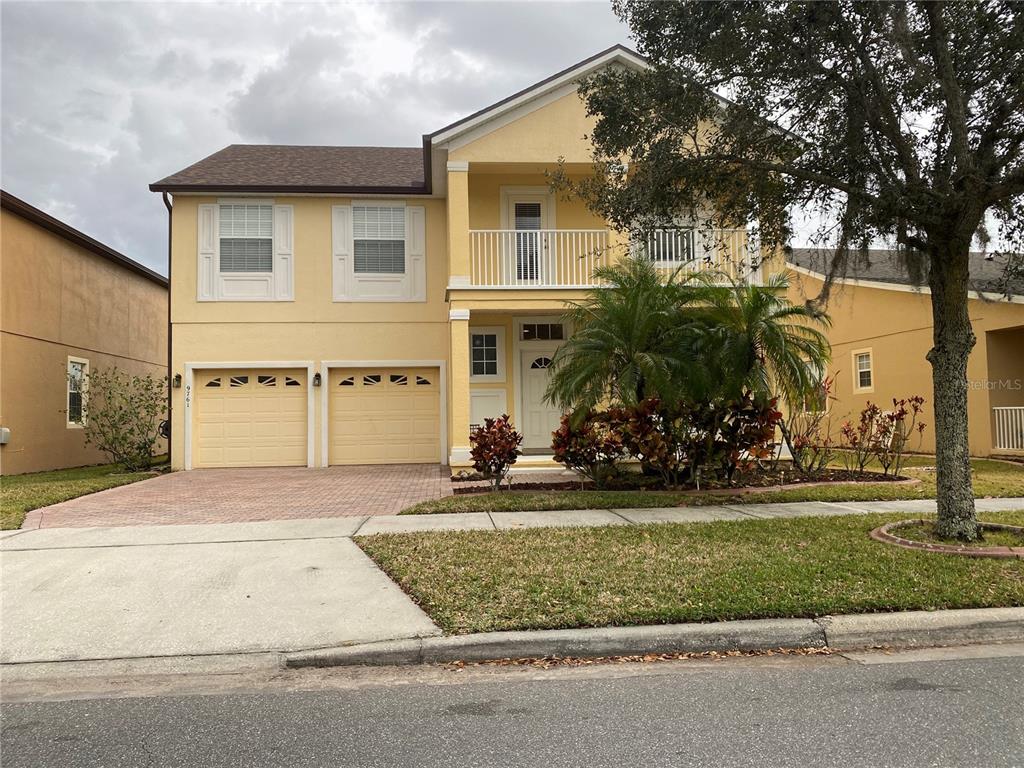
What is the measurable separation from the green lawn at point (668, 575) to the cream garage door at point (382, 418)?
8.53 m

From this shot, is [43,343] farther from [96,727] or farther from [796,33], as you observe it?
[796,33]

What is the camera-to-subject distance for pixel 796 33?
6.72 meters

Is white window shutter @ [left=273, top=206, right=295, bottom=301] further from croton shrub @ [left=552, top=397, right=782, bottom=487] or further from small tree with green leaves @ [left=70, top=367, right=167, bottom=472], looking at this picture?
croton shrub @ [left=552, top=397, right=782, bottom=487]

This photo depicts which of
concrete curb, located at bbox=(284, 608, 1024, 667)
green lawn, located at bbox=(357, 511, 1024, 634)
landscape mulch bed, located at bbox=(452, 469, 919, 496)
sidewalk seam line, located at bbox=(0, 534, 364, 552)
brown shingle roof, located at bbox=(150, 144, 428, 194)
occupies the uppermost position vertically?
brown shingle roof, located at bbox=(150, 144, 428, 194)

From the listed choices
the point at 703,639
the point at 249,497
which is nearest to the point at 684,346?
the point at 703,639

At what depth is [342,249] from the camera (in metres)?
15.9

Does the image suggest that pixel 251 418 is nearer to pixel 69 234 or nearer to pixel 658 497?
pixel 69 234

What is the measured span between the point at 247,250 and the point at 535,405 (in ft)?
23.7


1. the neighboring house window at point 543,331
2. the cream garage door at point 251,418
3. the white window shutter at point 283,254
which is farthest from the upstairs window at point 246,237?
the neighboring house window at point 543,331

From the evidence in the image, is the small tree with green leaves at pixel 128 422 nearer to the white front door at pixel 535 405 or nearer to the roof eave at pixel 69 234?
the roof eave at pixel 69 234

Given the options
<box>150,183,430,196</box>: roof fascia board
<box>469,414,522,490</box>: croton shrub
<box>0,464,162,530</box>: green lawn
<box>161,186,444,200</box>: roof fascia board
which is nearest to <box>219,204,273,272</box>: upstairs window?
<box>161,186,444,200</box>: roof fascia board

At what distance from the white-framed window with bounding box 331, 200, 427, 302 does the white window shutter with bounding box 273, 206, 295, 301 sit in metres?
1.05

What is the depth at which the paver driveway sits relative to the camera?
8.95 m

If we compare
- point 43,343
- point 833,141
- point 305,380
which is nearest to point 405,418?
point 305,380
